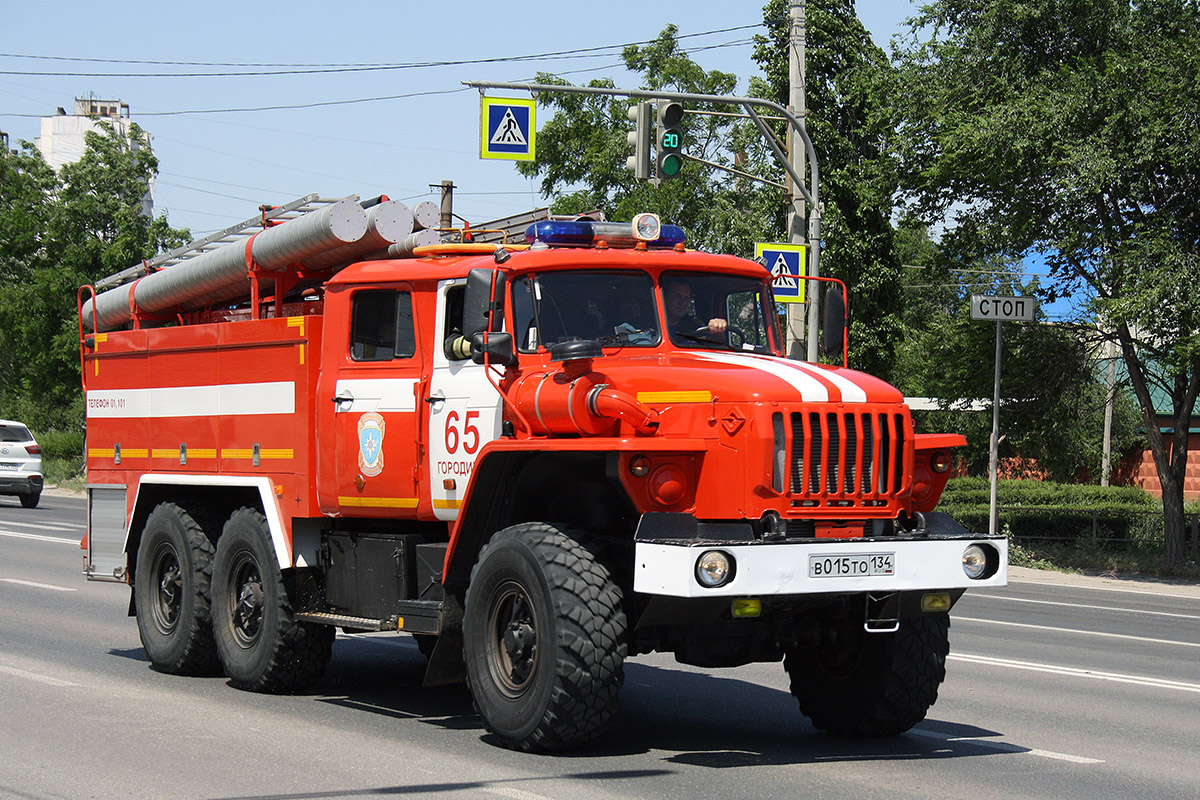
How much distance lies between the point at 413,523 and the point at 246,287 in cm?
303

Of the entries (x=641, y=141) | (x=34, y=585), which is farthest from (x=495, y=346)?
(x=641, y=141)

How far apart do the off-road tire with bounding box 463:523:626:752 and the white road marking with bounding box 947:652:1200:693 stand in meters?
5.41

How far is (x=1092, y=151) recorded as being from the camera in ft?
77.8

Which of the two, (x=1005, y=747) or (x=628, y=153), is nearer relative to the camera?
(x=1005, y=747)

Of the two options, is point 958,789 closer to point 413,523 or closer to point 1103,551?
point 413,523

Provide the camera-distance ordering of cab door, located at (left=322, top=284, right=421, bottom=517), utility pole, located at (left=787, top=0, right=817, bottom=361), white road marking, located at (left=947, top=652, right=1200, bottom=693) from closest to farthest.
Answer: cab door, located at (left=322, top=284, right=421, bottom=517)
white road marking, located at (left=947, top=652, right=1200, bottom=693)
utility pole, located at (left=787, top=0, right=817, bottom=361)

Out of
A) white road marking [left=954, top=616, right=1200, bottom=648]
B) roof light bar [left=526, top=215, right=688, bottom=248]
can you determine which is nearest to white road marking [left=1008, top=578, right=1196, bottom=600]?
white road marking [left=954, top=616, right=1200, bottom=648]

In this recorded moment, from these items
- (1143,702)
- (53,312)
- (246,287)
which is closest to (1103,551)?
(1143,702)

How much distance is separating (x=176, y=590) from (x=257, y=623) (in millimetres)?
1331

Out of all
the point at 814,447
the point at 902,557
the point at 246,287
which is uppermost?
the point at 246,287

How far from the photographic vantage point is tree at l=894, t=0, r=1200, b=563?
2331 centimetres

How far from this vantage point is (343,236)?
1029cm

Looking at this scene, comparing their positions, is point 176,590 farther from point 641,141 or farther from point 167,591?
point 641,141

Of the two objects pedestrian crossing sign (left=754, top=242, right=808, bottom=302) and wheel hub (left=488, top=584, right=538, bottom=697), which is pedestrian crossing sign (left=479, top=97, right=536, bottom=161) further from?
wheel hub (left=488, top=584, right=538, bottom=697)
